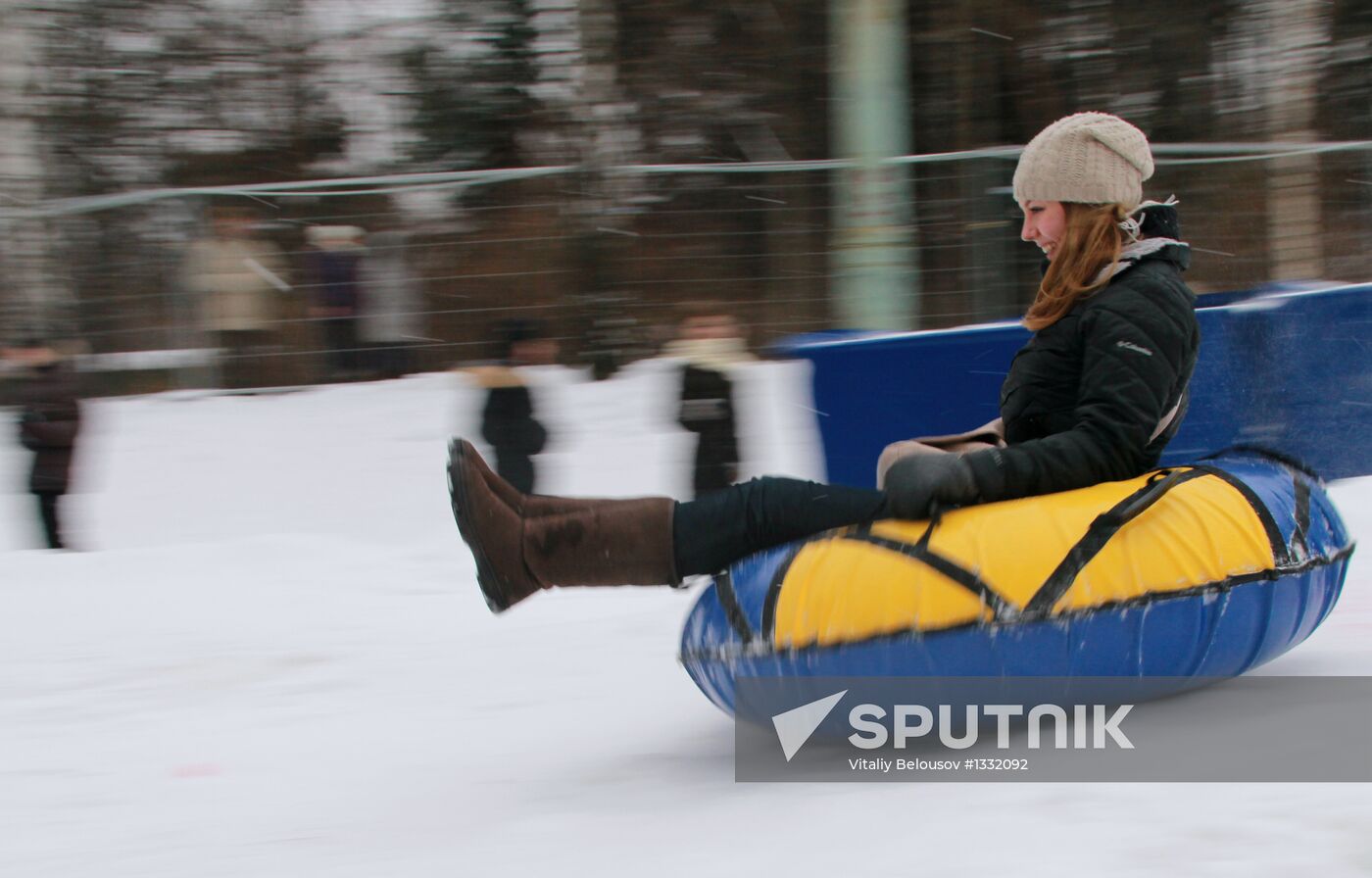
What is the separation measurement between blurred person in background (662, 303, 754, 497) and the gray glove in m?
3.11

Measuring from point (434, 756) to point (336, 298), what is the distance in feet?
17.8

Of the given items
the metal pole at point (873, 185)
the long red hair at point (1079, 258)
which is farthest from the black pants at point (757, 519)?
the metal pole at point (873, 185)

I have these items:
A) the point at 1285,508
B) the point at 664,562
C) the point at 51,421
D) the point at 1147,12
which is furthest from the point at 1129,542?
the point at 1147,12

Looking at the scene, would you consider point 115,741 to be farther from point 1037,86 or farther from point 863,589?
point 1037,86

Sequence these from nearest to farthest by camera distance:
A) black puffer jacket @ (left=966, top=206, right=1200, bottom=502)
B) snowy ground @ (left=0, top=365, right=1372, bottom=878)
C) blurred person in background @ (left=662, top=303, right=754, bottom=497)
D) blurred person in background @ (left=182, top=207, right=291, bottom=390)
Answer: snowy ground @ (left=0, top=365, right=1372, bottom=878) < black puffer jacket @ (left=966, top=206, right=1200, bottom=502) < blurred person in background @ (left=662, top=303, right=754, bottom=497) < blurred person in background @ (left=182, top=207, right=291, bottom=390)

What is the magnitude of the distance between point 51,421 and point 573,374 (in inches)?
127

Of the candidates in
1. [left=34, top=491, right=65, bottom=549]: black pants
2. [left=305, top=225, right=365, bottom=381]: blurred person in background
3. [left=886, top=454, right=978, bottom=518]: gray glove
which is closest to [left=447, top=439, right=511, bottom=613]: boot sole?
[left=886, top=454, right=978, bottom=518]: gray glove

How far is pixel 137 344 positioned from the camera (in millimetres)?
8156

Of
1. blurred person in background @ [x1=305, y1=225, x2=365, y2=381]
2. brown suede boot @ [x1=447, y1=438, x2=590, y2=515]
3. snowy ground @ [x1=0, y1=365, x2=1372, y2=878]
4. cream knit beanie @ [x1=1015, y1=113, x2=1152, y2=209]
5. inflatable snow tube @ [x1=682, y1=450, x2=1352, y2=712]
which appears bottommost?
snowy ground @ [x1=0, y1=365, x2=1372, y2=878]

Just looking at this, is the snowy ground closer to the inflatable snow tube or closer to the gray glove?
the inflatable snow tube

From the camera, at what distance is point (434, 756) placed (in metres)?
3.12

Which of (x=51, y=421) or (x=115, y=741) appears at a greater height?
(x=51, y=421)

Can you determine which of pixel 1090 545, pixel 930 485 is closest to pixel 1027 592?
pixel 1090 545

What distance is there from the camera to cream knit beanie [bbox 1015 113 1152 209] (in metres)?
2.86
